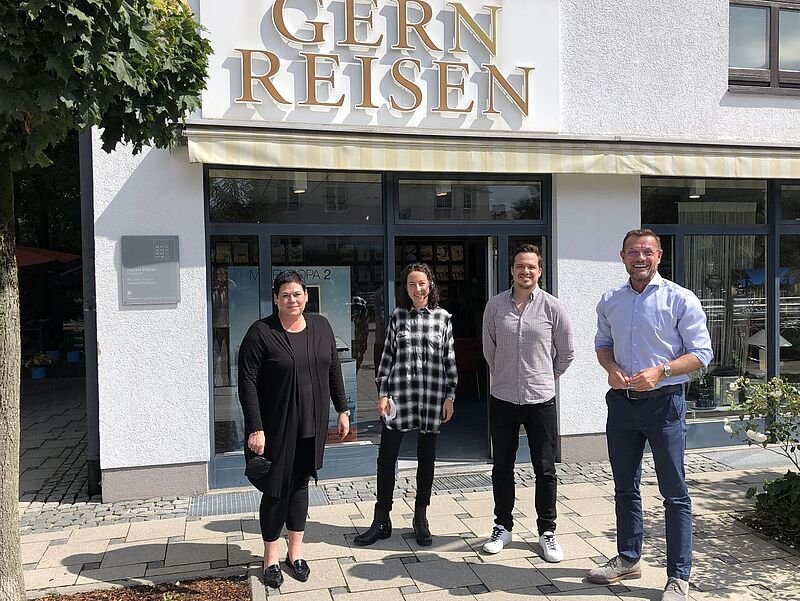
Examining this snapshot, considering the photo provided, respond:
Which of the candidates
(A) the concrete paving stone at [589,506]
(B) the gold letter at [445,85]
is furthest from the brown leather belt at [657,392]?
(B) the gold letter at [445,85]

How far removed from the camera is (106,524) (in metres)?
4.97

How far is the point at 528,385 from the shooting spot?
4.25 metres

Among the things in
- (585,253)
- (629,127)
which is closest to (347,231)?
(585,253)

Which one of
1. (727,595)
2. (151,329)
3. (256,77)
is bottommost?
(727,595)

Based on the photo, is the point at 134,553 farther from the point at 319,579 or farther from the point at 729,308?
the point at 729,308

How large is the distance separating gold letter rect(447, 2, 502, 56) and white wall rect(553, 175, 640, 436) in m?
1.36

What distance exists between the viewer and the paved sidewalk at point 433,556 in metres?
3.88

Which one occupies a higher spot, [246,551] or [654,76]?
[654,76]

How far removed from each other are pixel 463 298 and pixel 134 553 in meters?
6.79

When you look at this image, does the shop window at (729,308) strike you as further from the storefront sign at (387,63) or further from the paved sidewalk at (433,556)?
the storefront sign at (387,63)

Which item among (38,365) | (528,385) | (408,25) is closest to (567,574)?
(528,385)

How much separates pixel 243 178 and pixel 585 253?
3224mm

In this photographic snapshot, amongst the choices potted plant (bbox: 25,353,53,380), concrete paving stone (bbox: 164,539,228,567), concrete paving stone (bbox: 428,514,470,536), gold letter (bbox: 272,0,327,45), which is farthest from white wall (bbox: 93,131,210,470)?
potted plant (bbox: 25,353,53,380)

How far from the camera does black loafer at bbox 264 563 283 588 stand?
386 cm
